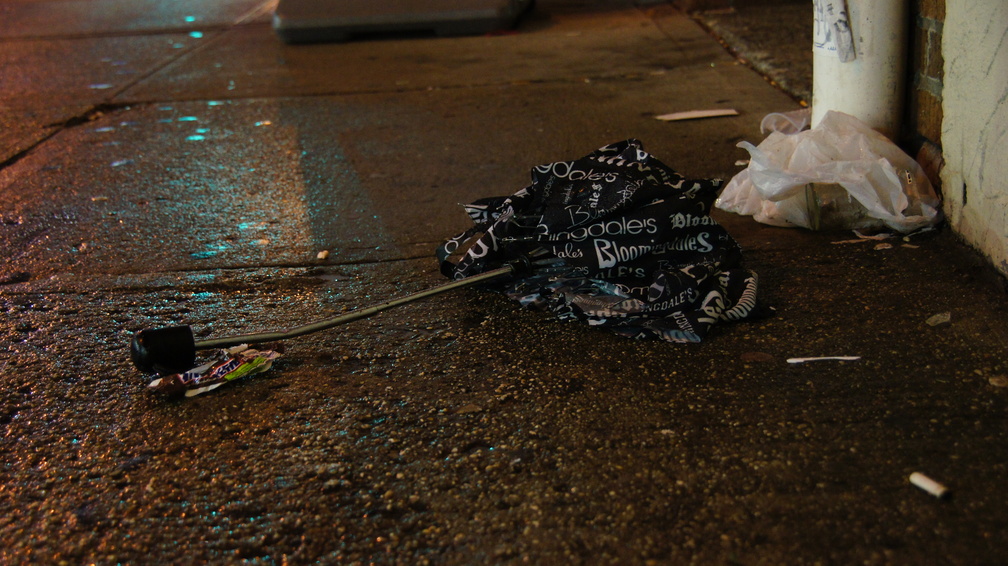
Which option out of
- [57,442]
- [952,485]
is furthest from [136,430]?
[952,485]

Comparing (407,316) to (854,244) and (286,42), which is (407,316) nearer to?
(854,244)

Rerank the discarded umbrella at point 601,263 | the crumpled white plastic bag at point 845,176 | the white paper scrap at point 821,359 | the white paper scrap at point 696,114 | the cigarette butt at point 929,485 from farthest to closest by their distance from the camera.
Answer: the white paper scrap at point 696,114 → the crumpled white plastic bag at point 845,176 → the discarded umbrella at point 601,263 → the white paper scrap at point 821,359 → the cigarette butt at point 929,485

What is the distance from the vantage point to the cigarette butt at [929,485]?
5.02ft

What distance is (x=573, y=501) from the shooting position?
1607 millimetres

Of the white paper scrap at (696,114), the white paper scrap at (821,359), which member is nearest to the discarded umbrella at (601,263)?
the white paper scrap at (821,359)

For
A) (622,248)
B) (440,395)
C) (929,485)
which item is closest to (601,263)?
(622,248)

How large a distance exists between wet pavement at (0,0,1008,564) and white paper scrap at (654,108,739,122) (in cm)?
18

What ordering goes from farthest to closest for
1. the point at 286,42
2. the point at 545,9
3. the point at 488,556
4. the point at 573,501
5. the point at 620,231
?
the point at 545,9, the point at 286,42, the point at 620,231, the point at 573,501, the point at 488,556

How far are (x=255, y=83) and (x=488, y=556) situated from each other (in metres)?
4.52

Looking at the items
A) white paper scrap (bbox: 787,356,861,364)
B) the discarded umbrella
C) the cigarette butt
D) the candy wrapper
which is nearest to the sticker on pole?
the discarded umbrella

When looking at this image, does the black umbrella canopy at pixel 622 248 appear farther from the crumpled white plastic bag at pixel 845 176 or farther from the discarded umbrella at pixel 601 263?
the crumpled white plastic bag at pixel 845 176

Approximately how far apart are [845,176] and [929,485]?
1330 mm

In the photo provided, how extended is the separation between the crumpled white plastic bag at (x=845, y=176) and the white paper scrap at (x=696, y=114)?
124 cm

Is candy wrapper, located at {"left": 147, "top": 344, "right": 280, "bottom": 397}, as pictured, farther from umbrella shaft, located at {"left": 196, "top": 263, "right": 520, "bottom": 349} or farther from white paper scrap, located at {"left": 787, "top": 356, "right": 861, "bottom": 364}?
white paper scrap, located at {"left": 787, "top": 356, "right": 861, "bottom": 364}
